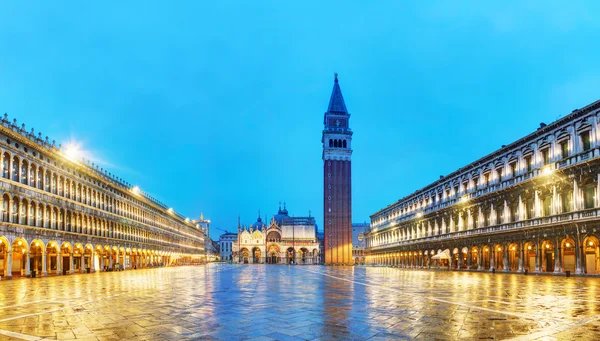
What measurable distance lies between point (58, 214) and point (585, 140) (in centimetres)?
4663

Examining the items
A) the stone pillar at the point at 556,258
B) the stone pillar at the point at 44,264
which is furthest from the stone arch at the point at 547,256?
the stone pillar at the point at 44,264

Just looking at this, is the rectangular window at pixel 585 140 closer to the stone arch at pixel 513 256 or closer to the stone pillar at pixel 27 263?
the stone arch at pixel 513 256

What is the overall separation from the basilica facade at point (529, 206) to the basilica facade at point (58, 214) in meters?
39.7

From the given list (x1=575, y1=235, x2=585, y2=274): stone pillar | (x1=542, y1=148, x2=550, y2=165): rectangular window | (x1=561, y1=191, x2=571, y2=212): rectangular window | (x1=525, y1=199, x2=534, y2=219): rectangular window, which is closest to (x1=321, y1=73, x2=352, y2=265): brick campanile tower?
(x1=525, y1=199, x2=534, y2=219): rectangular window

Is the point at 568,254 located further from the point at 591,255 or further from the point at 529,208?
the point at 529,208

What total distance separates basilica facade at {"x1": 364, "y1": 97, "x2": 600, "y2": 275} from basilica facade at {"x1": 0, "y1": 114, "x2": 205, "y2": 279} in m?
39.7

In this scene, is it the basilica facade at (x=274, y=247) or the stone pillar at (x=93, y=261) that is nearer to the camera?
the stone pillar at (x=93, y=261)

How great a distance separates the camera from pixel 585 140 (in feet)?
113

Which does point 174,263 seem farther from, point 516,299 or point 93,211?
point 516,299

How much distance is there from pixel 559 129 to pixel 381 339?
3375 cm

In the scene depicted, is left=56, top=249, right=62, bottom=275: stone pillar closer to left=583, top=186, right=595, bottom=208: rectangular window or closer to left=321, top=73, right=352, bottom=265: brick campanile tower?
left=583, top=186, right=595, bottom=208: rectangular window

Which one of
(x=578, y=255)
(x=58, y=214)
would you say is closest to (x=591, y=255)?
(x=578, y=255)

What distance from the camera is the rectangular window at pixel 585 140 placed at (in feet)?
112

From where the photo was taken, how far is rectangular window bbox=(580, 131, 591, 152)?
34.1m
